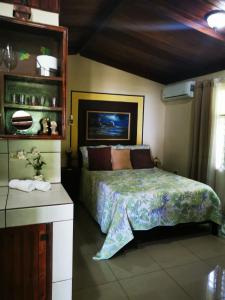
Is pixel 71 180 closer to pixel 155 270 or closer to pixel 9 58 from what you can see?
pixel 155 270

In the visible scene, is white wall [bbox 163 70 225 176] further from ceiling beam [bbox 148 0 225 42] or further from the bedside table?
the bedside table

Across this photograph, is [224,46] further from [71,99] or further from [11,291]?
[11,291]

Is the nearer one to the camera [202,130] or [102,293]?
[102,293]

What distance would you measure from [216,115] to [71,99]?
239 cm

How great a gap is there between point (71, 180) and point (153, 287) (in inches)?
89.6

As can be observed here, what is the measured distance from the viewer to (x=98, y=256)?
2.35 m

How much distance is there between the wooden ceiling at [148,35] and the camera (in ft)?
8.03

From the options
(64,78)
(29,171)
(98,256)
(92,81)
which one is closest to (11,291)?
(29,171)

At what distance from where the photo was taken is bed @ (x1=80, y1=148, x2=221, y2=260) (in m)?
2.39

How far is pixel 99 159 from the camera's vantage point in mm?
3850

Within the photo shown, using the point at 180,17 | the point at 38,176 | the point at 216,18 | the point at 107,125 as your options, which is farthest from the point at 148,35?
the point at 38,176

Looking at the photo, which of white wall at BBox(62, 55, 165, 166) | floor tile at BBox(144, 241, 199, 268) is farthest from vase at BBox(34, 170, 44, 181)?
white wall at BBox(62, 55, 165, 166)

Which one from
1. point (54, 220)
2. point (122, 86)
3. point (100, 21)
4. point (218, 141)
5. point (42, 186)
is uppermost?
point (100, 21)

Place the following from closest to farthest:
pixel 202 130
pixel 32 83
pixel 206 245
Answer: pixel 32 83 < pixel 206 245 < pixel 202 130
